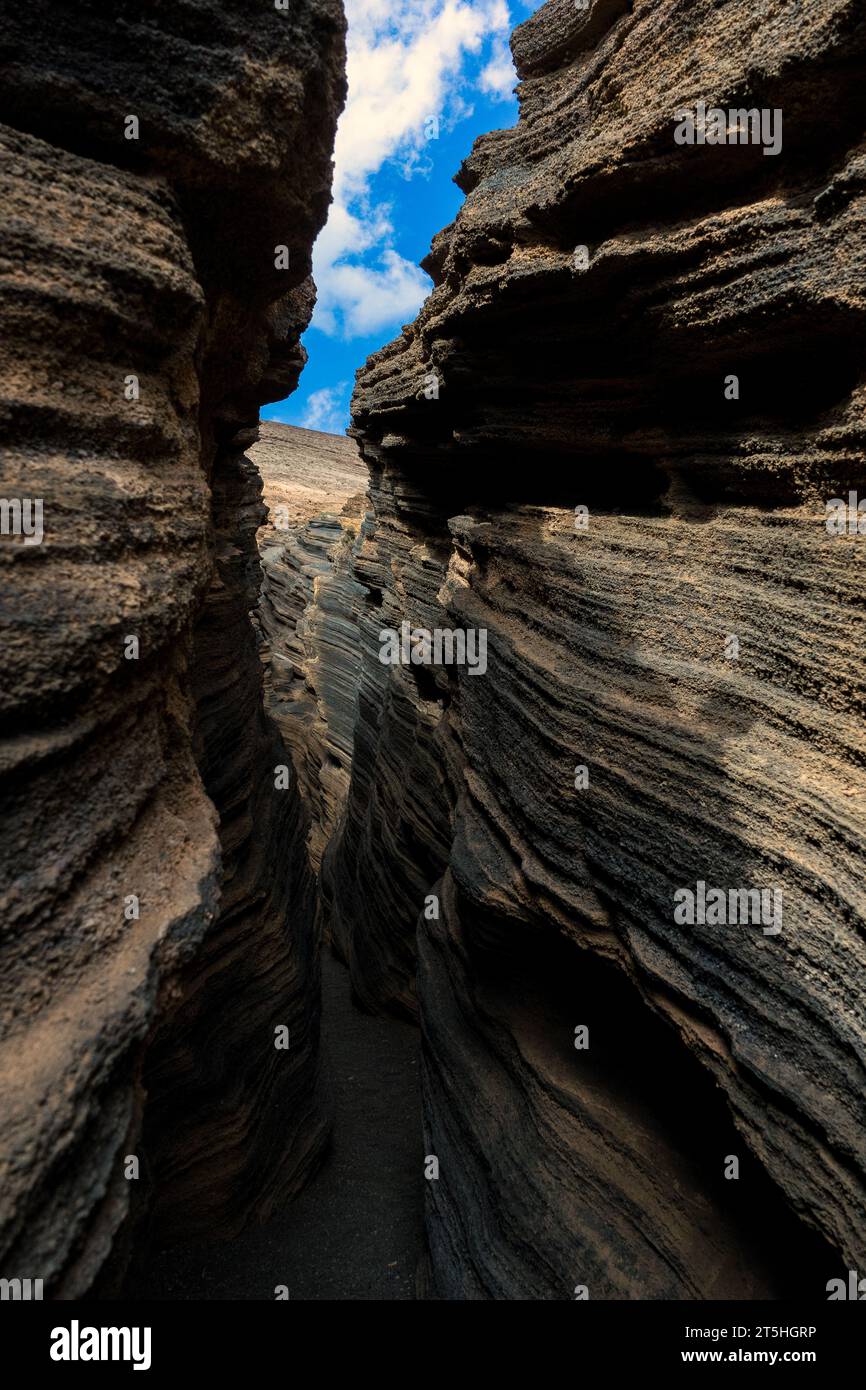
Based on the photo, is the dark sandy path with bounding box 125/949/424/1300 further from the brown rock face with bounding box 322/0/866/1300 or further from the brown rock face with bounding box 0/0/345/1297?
the brown rock face with bounding box 0/0/345/1297

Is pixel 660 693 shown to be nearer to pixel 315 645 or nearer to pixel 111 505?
pixel 111 505

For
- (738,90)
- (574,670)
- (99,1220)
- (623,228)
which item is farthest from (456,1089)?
(738,90)

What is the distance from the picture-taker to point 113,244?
4230 millimetres

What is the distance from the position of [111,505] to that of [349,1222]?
10.6 metres

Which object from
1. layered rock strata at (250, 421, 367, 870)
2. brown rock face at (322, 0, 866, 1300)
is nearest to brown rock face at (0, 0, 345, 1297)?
brown rock face at (322, 0, 866, 1300)

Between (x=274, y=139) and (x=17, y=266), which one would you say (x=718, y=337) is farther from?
Result: (x=17, y=266)

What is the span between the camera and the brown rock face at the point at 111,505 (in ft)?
9.82

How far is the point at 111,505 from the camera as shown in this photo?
156 inches

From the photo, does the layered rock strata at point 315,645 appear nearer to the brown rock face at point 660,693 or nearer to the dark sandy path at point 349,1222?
the dark sandy path at point 349,1222

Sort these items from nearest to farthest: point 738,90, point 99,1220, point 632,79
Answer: point 99,1220
point 738,90
point 632,79

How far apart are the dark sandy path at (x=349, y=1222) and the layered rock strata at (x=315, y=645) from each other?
8.33 metres

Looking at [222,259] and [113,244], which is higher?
[222,259]

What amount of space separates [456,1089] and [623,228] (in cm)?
854

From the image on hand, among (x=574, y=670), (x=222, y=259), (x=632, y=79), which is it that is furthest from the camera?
(x=632, y=79)
